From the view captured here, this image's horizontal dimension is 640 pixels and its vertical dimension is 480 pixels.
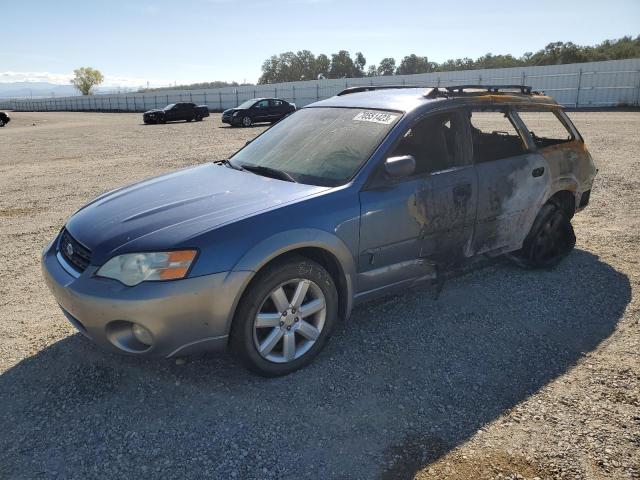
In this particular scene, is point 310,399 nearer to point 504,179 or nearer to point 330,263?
point 330,263

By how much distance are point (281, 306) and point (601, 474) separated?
1920 millimetres

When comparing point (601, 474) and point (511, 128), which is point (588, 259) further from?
point (601, 474)

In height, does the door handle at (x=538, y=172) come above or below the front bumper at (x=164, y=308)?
above

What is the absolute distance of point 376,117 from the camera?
3.76 m

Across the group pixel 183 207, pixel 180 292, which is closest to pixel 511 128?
pixel 183 207

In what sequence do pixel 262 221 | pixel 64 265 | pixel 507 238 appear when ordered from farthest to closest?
1. pixel 507 238
2. pixel 64 265
3. pixel 262 221

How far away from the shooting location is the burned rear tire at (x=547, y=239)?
468 centimetres

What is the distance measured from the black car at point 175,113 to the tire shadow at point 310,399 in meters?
27.4

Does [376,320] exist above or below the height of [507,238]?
below

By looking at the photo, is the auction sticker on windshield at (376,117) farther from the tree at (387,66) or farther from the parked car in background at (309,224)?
the tree at (387,66)

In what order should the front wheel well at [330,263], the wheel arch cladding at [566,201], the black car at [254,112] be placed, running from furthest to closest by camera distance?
1. the black car at [254,112]
2. the wheel arch cladding at [566,201]
3. the front wheel well at [330,263]

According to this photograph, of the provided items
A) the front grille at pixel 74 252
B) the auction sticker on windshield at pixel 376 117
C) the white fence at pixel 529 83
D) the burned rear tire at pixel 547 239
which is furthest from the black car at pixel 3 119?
the burned rear tire at pixel 547 239

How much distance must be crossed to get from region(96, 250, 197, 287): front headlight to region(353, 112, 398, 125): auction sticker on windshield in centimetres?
181

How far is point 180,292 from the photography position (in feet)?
8.77
